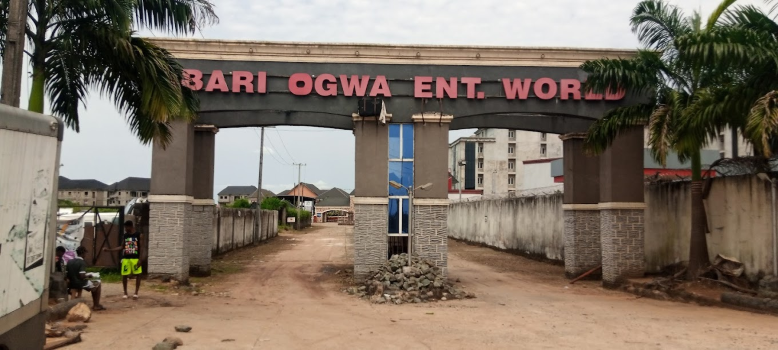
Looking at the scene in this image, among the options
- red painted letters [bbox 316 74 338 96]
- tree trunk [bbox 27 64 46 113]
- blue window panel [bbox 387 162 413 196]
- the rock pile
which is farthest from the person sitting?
blue window panel [bbox 387 162 413 196]

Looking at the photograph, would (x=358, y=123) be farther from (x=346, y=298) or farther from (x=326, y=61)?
(x=346, y=298)

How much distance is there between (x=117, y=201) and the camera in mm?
92875

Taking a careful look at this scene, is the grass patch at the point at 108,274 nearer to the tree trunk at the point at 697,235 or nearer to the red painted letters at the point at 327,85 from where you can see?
the red painted letters at the point at 327,85

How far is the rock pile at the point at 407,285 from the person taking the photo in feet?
47.1

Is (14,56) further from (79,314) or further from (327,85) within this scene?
(327,85)

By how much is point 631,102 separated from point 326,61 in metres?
8.02

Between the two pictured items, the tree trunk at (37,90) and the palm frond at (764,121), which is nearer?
the tree trunk at (37,90)

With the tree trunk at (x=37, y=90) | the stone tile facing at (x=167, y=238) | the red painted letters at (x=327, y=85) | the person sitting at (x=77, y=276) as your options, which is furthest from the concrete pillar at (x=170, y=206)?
the tree trunk at (x=37, y=90)

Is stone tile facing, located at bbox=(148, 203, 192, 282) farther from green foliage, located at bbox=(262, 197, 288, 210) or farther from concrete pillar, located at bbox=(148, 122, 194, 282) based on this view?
green foliage, located at bbox=(262, 197, 288, 210)

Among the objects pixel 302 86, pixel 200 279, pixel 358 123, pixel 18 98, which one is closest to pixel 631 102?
pixel 358 123

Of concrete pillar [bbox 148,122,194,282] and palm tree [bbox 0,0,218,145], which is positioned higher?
palm tree [bbox 0,0,218,145]

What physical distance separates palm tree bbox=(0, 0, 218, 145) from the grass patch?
5.20 metres

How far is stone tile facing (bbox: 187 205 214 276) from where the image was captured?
61.3 ft

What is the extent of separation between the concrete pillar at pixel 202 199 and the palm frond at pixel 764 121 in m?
13.1
